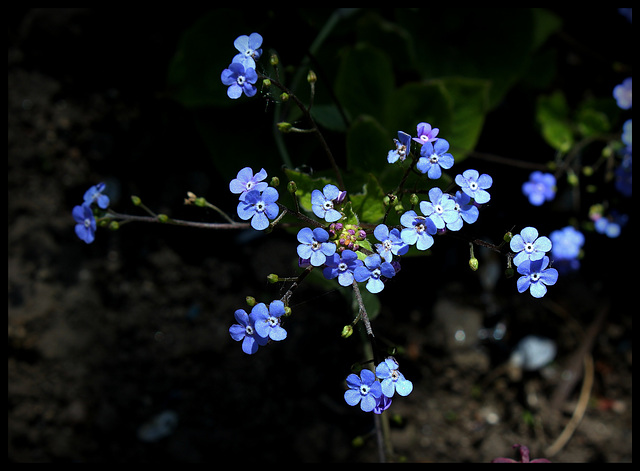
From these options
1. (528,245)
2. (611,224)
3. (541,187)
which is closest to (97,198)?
(528,245)

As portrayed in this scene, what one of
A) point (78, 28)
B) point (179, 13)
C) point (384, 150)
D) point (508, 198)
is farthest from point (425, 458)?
point (78, 28)

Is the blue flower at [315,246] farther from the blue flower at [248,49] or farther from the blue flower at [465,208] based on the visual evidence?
the blue flower at [248,49]

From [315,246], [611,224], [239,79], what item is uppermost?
[239,79]

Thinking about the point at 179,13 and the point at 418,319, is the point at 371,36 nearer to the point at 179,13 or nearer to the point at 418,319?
the point at 179,13

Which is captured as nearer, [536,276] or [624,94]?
[536,276]

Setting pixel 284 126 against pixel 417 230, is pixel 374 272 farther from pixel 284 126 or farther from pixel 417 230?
pixel 284 126

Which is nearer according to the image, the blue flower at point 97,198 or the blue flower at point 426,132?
the blue flower at point 426,132

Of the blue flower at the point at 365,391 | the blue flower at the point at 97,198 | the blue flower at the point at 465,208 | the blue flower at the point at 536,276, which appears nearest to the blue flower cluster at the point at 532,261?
the blue flower at the point at 536,276
